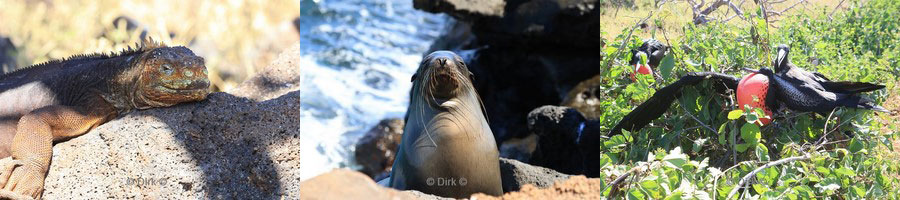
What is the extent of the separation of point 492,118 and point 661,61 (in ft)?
2.66

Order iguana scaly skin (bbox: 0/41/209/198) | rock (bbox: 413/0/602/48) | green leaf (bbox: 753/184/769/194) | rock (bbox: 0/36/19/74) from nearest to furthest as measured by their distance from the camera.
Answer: iguana scaly skin (bbox: 0/41/209/198) → rock (bbox: 0/36/19/74) → green leaf (bbox: 753/184/769/194) → rock (bbox: 413/0/602/48)

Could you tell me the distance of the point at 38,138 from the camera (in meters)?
2.62

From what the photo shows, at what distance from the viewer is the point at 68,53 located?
113 inches

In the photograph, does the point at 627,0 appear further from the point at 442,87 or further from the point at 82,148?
the point at 82,148

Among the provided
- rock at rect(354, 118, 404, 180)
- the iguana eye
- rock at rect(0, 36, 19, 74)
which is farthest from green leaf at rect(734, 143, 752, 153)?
rock at rect(0, 36, 19, 74)

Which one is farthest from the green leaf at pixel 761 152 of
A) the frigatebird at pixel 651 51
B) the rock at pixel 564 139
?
the rock at pixel 564 139

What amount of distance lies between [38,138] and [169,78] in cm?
47

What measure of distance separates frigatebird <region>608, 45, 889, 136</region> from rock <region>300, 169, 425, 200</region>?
1.73 metres

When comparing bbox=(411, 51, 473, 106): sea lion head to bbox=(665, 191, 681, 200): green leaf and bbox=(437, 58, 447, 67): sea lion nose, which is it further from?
bbox=(665, 191, 681, 200): green leaf

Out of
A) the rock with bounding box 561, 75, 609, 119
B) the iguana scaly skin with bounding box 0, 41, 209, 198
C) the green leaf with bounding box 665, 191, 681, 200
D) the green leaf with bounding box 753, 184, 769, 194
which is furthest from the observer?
the rock with bounding box 561, 75, 609, 119

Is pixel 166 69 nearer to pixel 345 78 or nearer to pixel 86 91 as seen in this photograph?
pixel 86 91

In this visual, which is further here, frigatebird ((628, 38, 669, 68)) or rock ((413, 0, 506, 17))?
rock ((413, 0, 506, 17))

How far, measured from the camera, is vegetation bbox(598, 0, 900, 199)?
3439 millimetres

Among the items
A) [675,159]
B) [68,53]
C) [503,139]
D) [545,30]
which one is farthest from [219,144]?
[545,30]
